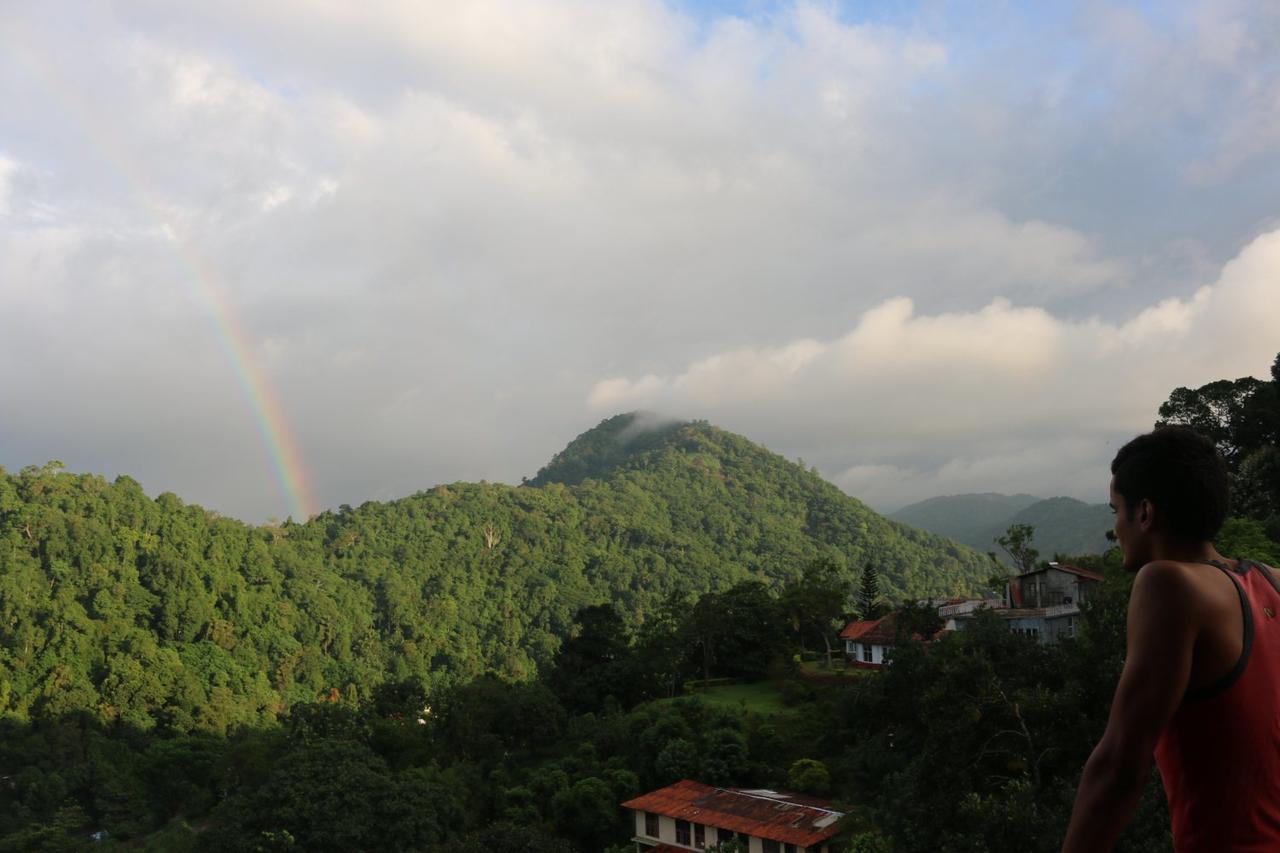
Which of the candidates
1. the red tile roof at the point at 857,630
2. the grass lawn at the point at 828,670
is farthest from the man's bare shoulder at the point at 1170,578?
the red tile roof at the point at 857,630

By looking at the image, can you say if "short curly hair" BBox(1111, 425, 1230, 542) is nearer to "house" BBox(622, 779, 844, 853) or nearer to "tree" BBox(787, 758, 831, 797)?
"house" BBox(622, 779, 844, 853)

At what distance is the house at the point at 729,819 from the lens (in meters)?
18.9

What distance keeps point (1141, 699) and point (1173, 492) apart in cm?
49

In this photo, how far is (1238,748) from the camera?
1818 mm

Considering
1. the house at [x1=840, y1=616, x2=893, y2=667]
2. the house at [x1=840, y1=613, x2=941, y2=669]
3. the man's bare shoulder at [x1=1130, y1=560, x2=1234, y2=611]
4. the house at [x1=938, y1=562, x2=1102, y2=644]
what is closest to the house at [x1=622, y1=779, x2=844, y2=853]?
the house at [x1=938, y1=562, x2=1102, y2=644]

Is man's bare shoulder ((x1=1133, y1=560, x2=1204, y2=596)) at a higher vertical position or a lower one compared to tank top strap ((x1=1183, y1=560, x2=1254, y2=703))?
higher

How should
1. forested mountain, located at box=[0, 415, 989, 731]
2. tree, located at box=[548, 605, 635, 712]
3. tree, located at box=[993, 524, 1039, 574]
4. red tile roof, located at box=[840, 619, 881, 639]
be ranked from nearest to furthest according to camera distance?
tree, located at box=[993, 524, 1039, 574] < red tile roof, located at box=[840, 619, 881, 639] < tree, located at box=[548, 605, 635, 712] < forested mountain, located at box=[0, 415, 989, 731]

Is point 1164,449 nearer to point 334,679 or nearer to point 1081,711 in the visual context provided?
point 1081,711

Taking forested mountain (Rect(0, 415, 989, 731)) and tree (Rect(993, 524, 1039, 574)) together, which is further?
forested mountain (Rect(0, 415, 989, 731))

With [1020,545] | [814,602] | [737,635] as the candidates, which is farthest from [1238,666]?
[814,602]

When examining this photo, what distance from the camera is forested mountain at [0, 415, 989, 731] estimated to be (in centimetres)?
5006

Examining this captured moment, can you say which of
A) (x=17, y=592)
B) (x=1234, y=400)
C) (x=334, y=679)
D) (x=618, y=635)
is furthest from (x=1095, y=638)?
(x=17, y=592)

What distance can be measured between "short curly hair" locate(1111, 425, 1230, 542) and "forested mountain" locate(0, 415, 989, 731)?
40.3m

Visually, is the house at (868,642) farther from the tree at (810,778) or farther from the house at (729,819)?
the house at (729,819)
